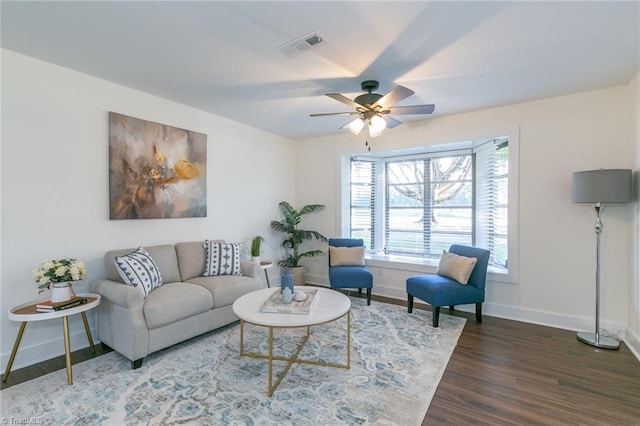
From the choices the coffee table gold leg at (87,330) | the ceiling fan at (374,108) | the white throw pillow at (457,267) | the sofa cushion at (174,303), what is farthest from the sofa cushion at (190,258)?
the white throw pillow at (457,267)

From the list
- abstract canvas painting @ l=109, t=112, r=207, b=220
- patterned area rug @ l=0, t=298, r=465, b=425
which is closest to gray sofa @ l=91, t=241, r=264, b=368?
patterned area rug @ l=0, t=298, r=465, b=425

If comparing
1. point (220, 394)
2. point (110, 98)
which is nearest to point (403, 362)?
point (220, 394)

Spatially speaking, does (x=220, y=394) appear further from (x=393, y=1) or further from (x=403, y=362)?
(x=393, y=1)

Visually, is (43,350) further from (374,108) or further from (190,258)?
(374,108)

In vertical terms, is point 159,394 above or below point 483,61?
below

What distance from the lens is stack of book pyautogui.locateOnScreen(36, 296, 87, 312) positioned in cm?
230

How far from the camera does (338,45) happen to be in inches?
91.4

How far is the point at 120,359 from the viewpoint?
266 centimetres

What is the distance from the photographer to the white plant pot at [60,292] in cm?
243

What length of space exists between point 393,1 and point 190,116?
2957 mm

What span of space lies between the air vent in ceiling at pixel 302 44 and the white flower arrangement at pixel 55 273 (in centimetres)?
253

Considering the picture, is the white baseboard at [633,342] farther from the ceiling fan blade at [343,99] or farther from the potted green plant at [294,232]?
the potted green plant at [294,232]

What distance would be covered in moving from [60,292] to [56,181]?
1048mm

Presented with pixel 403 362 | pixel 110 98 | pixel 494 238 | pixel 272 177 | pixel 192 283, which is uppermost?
pixel 110 98
